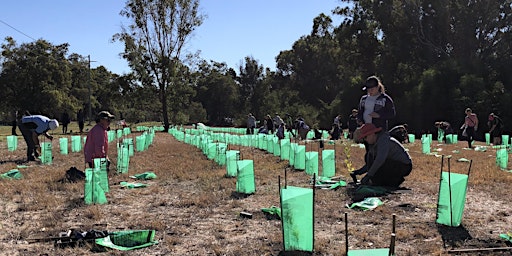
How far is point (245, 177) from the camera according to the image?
254 inches

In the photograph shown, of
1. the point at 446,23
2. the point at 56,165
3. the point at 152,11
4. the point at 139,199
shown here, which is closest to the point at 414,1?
the point at 446,23

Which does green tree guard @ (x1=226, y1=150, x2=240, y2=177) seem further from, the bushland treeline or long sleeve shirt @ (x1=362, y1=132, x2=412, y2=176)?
the bushland treeline

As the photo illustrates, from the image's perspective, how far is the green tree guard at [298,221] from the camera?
384 cm

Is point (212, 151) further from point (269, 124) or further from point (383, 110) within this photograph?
point (269, 124)

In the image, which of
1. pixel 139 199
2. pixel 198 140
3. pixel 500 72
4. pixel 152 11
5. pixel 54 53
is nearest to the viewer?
pixel 139 199

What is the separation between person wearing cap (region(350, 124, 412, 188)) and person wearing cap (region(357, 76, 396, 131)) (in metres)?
0.10

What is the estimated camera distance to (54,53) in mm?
47812

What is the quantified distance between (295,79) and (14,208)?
5063 centimetres

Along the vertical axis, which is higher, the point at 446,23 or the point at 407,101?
the point at 446,23

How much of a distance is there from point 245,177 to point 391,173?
1980 mm

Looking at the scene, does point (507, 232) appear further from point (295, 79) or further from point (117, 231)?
point (295, 79)

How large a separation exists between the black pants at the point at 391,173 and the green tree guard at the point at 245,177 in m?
1.68

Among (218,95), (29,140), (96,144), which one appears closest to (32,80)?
(218,95)

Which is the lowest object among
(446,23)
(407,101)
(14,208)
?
(14,208)
